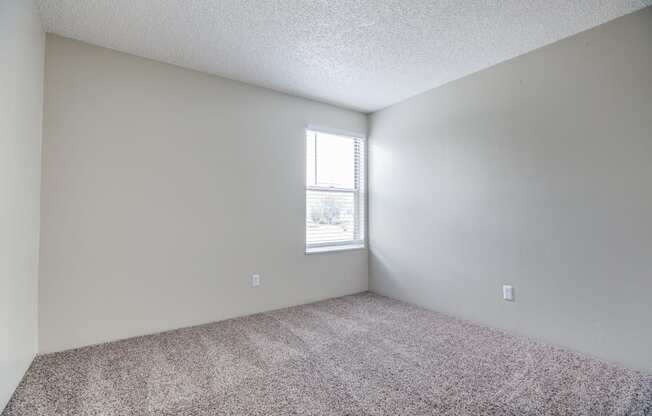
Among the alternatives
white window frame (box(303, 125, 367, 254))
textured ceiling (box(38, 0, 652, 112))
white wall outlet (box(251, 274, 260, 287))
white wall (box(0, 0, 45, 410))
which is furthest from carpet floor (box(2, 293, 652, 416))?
textured ceiling (box(38, 0, 652, 112))

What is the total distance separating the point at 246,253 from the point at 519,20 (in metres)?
2.97

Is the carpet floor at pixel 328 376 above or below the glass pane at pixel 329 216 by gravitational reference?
below

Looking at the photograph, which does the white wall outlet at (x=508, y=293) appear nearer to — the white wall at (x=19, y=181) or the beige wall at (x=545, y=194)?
the beige wall at (x=545, y=194)

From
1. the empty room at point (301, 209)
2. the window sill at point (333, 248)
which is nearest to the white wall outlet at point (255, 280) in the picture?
the empty room at point (301, 209)

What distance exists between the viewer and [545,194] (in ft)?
8.43

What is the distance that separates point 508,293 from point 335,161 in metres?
2.34

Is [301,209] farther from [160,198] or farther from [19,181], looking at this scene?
[19,181]

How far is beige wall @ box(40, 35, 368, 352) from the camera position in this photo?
2.41 m

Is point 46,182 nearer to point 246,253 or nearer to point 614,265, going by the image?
point 246,253

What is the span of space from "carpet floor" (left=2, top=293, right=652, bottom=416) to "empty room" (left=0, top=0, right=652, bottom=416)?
0.02 meters

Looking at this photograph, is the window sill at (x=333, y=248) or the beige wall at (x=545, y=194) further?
the window sill at (x=333, y=248)

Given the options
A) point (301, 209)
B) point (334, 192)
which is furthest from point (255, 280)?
point (334, 192)

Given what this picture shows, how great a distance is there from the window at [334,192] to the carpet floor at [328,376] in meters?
1.28

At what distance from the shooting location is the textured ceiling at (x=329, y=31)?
2.08m
